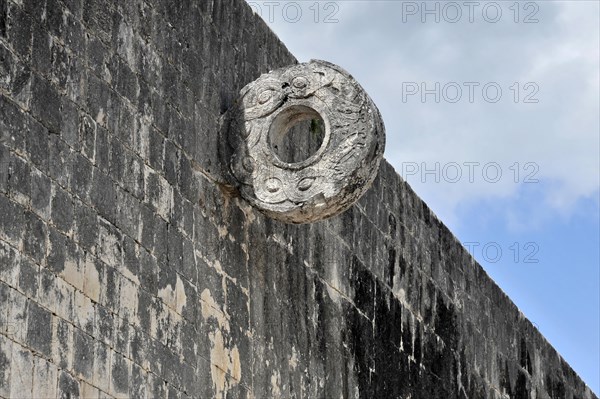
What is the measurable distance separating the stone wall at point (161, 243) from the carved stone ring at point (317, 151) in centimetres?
18

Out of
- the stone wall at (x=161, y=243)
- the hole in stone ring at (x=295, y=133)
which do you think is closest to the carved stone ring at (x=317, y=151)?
the hole in stone ring at (x=295, y=133)

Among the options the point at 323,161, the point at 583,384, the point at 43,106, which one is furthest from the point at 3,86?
the point at 583,384

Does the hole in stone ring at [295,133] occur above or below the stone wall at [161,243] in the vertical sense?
above

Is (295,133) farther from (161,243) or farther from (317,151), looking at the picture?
(161,243)

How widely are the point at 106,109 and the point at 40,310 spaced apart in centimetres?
108

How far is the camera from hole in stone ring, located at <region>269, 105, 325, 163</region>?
7.63 m

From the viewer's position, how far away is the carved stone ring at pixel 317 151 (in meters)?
7.48

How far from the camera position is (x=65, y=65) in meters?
6.34

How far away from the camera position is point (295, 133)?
8562mm

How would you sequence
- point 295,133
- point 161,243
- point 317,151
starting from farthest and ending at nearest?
point 295,133, point 317,151, point 161,243

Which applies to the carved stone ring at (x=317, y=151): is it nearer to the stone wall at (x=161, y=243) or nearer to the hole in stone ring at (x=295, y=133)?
the hole in stone ring at (x=295, y=133)

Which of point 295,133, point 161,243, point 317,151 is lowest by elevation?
point 161,243

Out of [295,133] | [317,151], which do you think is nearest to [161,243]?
[317,151]

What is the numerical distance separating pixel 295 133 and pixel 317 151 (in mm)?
987
